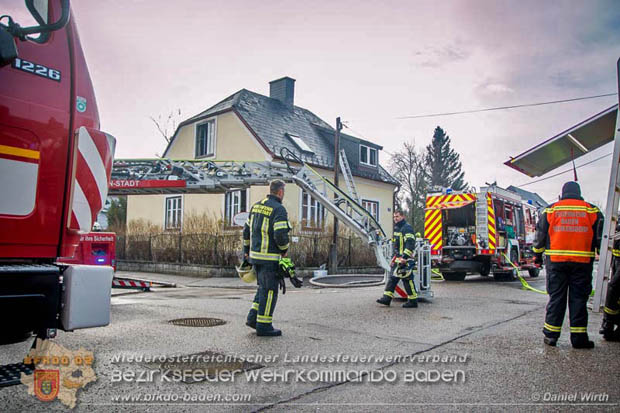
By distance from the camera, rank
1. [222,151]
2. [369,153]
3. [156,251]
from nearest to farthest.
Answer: [156,251]
[222,151]
[369,153]

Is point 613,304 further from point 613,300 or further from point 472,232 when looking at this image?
point 472,232

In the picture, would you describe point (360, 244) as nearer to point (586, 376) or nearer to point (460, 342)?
point (460, 342)

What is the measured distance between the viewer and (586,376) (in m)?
4.40

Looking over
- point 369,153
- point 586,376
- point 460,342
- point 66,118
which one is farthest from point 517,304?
point 369,153

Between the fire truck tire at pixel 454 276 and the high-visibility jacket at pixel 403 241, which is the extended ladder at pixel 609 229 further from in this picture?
the fire truck tire at pixel 454 276

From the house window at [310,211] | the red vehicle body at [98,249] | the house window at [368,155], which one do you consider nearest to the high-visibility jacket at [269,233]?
the red vehicle body at [98,249]

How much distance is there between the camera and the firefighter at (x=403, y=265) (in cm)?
880

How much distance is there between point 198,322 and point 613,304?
5.09 meters

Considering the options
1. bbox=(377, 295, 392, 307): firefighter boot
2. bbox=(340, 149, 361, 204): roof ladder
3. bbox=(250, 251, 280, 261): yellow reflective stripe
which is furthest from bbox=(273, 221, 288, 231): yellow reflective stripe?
bbox=(340, 149, 361, 204): roof ladder

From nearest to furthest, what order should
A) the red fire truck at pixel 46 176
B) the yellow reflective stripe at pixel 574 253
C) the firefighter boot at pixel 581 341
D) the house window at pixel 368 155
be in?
1. the red fire truck at pixel 46 176
2. the firefighter boot at pixel 581 341
3. the yellow reflective stripe at pixel 574 253
4. the house window at pixel 368 155

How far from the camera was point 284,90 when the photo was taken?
27.1 m

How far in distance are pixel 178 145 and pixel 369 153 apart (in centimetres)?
1041

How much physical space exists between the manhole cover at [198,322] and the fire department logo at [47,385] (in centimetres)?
278

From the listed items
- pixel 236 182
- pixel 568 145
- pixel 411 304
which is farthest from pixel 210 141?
pixel 568 145
